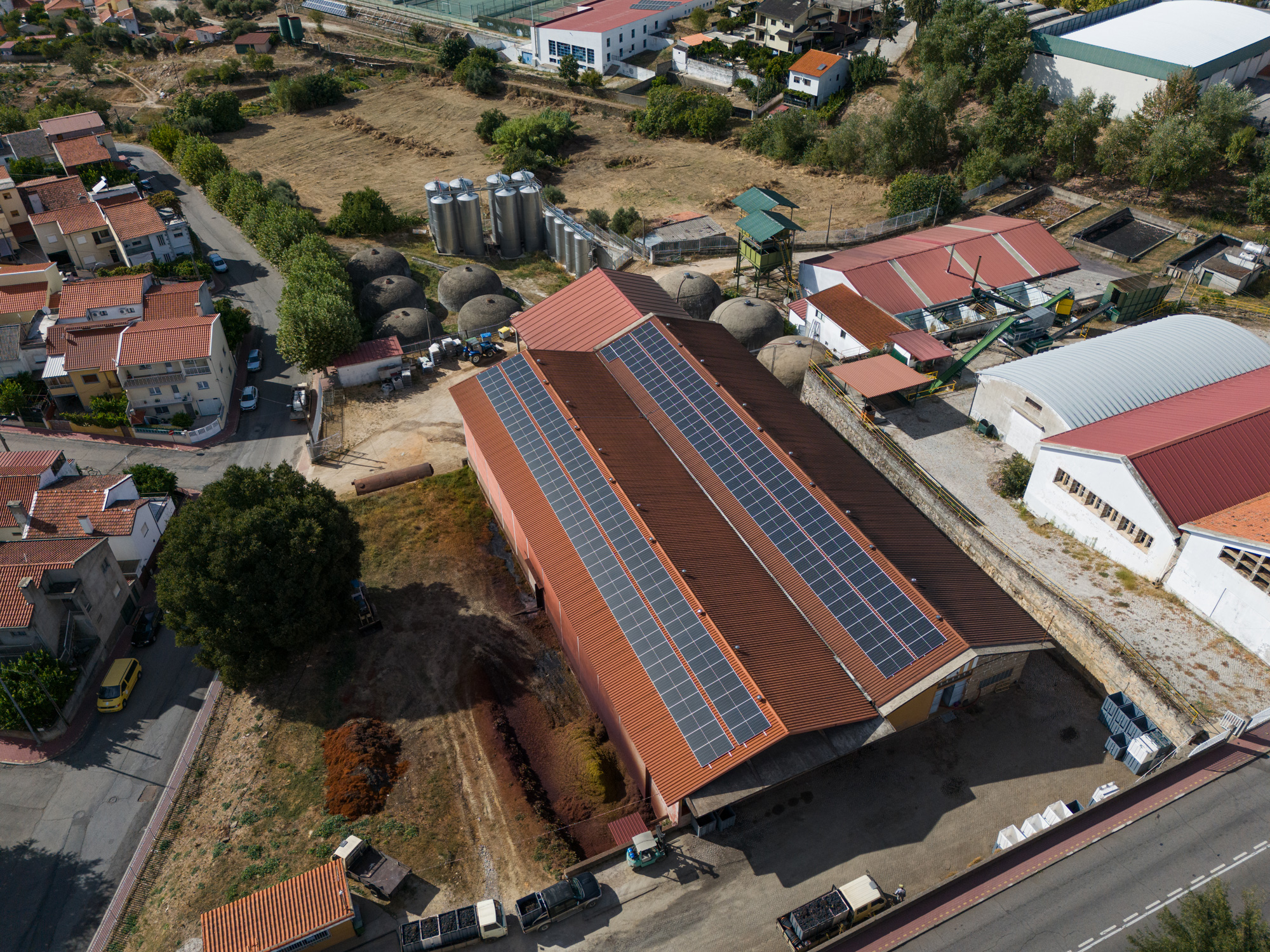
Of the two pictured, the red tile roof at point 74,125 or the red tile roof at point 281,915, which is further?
the red tile roof at point 74,125

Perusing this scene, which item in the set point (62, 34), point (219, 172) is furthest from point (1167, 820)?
point (62, 34)

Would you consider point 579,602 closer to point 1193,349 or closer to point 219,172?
point 1193,349

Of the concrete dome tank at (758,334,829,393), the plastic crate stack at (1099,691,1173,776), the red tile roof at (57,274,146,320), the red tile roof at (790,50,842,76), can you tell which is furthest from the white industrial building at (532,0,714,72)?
the plastic crate stack at (1099,691,1173,776)

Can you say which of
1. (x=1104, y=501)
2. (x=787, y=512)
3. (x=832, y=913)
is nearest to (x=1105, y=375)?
(x=1104, y=501)

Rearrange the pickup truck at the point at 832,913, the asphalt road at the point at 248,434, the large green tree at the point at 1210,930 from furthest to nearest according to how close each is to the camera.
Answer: the asphalt road at the point at 248,434, the pickup truck at the point at 832,913, the large green tree at the point at 1210,930

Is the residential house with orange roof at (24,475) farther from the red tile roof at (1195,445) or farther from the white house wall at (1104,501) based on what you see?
the red tile roof at (1195,445)

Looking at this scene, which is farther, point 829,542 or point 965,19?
point 965,19

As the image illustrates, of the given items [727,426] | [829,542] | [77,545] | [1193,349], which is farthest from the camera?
[1193,349]

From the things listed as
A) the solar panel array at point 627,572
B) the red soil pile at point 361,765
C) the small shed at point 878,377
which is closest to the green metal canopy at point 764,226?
the small shed at point 878,377
